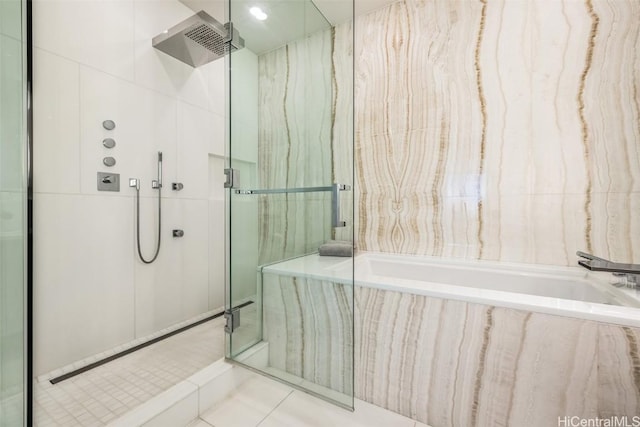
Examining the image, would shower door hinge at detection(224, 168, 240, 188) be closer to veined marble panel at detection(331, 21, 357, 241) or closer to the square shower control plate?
veined marble panel at detection(331, 21, 357, 241)

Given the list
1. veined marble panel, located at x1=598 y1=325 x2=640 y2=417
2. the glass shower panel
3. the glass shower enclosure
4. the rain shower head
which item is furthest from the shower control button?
veined marble panel, located at x1=598 y1=325 x2=640 y2=417

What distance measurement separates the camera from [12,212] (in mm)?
1133

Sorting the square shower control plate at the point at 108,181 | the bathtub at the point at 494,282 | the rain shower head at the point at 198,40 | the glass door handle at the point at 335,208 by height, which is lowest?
the bathtub at the point at 494,282

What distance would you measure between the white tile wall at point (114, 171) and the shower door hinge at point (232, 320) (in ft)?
2.32

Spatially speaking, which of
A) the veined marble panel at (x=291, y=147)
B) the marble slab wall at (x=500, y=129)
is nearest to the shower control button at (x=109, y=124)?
the veined marble panel at (x=291, y=147)

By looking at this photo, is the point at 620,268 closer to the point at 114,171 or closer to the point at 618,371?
the point at 618,371

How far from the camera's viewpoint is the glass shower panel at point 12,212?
107 centimetres

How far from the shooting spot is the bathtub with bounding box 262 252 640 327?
1064 mm

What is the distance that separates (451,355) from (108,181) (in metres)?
2.14

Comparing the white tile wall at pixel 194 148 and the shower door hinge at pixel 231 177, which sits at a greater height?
the white tile wall at pixel 194 148

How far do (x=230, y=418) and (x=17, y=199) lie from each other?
4.60 ft

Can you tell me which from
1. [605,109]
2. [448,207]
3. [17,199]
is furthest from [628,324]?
[17,199]

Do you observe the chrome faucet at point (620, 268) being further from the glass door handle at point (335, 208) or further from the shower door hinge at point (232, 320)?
the shower door hinge at point (232, 320)

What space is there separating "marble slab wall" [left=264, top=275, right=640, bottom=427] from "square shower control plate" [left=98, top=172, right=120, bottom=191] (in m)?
1.16
